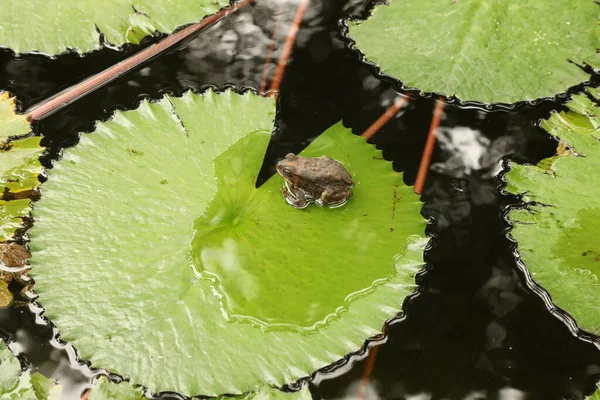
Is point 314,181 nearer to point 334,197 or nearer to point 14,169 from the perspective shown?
point 334,197

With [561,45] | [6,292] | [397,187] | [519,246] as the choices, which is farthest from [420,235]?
[6,292]

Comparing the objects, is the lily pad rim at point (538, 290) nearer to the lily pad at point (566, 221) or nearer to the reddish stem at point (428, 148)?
the lily pad at point (566, 221)

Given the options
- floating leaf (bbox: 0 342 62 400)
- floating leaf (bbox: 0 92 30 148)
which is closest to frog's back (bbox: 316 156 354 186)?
floating leaf (bbox: 0 342 62 400)

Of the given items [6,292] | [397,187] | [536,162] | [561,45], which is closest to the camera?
[6,292]

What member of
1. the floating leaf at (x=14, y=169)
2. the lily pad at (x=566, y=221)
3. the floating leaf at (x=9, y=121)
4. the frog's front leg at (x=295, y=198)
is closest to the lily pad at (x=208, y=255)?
the frog's front leg at (x=295, y=198)

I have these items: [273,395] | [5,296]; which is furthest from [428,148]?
[5,296]

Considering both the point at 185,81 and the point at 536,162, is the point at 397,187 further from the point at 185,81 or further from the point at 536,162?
the point at 185,81
